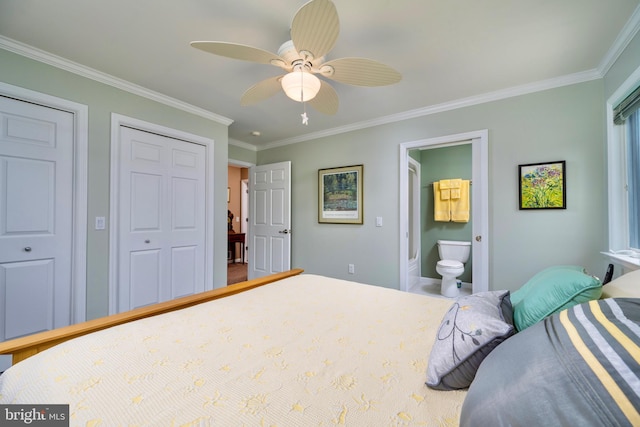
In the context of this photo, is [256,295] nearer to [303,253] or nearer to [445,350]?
[445,350]

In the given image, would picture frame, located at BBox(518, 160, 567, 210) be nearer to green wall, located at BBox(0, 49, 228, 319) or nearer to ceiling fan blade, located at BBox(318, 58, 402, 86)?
ceiling fan blade, located at BBox(318, 58, 402, 86)

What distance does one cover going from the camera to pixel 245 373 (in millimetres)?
812

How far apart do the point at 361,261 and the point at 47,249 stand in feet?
10.0

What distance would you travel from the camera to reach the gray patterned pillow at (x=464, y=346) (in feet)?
2.41

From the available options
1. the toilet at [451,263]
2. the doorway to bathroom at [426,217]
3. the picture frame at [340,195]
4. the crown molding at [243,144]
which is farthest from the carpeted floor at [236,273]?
the toilet at [451,263]

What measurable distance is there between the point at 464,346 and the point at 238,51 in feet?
5.58

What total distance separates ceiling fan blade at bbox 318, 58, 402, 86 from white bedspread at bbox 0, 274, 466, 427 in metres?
1.41

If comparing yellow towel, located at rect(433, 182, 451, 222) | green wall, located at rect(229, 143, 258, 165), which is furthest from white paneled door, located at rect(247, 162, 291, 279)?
yellow towel, located at rect(433, 182, 451, 222)

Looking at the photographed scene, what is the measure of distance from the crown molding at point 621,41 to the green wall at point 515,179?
0.65ft

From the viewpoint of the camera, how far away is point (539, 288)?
0.92 m

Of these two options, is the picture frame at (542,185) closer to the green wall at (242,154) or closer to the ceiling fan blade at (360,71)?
the ceiling fan blade at (360,71)

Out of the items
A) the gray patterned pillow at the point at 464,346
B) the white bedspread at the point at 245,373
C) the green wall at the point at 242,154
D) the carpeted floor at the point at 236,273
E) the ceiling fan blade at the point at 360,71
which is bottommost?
the carpeted floor at the point at 236,273

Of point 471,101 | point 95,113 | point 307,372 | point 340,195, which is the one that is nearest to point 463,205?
point 471,101

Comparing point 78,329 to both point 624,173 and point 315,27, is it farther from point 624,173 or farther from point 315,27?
point 624,173
